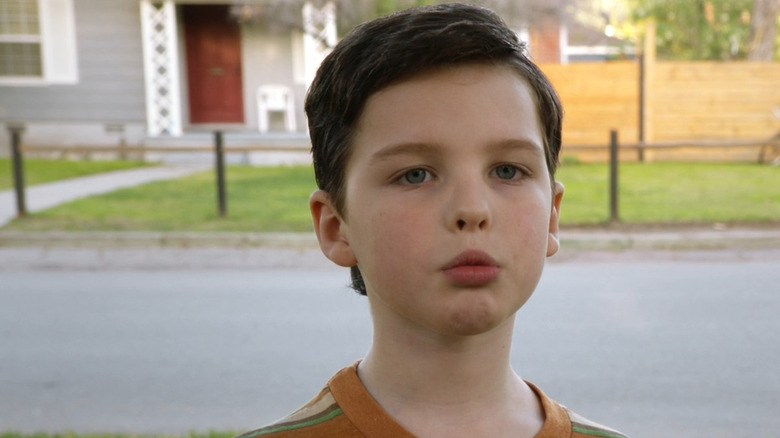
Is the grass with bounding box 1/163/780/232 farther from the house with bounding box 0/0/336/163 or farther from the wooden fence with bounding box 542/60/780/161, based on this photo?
the house with bounding box 0/0/336/163

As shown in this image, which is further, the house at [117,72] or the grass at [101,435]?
the house at [117,72]

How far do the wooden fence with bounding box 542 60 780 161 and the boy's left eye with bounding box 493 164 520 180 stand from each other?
697 inches

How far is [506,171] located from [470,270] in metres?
0.16

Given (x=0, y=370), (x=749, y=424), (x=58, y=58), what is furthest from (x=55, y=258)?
(x=58, y=58)

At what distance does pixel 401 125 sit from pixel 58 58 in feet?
67.4

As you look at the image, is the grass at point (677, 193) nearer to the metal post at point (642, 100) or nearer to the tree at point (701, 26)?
the metal post at point (642, 100)

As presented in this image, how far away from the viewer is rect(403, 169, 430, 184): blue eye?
117 centimetres

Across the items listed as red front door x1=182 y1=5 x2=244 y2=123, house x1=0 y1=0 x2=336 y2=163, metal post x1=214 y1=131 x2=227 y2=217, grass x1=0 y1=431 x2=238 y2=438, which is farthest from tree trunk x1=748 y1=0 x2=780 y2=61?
grass x1=0 y1=431 x2=238 y2=438

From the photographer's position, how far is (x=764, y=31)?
2219 cm

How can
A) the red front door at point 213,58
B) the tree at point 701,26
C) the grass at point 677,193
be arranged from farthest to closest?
1. the tree at point 701,26
2. the red front door at point 213,58
3. the grass at point 677,193

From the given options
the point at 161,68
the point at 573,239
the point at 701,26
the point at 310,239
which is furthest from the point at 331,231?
the point at 701,26

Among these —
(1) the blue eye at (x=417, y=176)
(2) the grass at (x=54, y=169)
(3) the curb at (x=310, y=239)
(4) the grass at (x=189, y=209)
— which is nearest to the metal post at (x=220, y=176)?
(4) the grass at (x=189, y=209)

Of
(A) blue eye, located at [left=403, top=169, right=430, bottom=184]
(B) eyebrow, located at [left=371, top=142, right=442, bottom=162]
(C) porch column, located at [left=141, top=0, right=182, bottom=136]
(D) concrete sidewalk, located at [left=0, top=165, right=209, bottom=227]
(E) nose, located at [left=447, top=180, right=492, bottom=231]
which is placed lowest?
(D) concrete sidewalk, located at [left=0, top=165, right=209, bottom=227]

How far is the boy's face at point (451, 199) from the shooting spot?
112 cm
